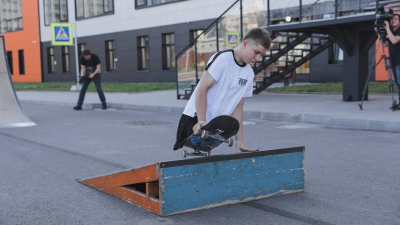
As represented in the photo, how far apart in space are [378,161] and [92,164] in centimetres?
349

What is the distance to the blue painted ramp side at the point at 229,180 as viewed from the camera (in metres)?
3.84

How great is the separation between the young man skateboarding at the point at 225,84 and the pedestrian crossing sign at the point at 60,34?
66.0 feet

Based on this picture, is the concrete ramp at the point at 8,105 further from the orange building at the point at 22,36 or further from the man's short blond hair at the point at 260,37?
the orange building at the point at 22,36

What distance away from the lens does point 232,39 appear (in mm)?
14664

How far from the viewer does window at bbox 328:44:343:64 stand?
22.6m

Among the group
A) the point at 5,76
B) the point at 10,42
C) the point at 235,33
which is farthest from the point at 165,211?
the point at 10,42

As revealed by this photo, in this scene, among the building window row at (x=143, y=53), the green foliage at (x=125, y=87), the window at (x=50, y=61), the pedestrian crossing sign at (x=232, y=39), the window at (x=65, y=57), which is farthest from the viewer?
the window at (x=50, y=61)

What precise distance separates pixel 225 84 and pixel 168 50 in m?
25.6

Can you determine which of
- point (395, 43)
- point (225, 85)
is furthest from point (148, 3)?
point (225, 85)

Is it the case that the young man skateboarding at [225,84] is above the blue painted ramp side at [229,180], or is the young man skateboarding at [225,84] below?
above

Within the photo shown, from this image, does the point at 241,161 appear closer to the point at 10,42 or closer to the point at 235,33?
the point at 235,33

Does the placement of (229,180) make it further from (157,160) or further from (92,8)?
(92,8)

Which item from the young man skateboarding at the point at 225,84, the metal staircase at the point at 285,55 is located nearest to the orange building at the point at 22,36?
the metal staircase at the point at 285,55

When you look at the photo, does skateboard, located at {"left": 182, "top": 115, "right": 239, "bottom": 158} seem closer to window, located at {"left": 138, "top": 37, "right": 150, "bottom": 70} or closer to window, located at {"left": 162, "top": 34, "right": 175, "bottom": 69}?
window, located at {"left": 162, "top": 34, "right": 175, "bottom": 69}
